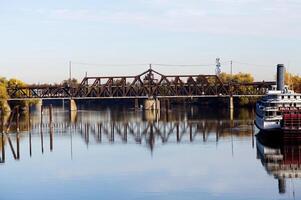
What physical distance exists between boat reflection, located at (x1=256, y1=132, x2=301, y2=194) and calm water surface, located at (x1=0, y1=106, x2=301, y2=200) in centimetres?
7

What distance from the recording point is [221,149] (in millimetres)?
59781

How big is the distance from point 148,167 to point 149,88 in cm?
11272

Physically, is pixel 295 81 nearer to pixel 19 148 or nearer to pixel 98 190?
pixel 19 148

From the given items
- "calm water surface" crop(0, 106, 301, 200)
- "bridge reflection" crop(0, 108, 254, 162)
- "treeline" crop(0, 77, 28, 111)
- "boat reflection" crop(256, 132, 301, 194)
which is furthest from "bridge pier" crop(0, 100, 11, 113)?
"boat reflection" crop(256, 132, 301, 194)

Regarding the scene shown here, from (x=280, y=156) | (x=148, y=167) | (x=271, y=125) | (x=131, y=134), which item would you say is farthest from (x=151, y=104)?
(x=148, y=167)

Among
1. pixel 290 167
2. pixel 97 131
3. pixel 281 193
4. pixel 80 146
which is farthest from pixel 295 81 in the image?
pixel 281 193

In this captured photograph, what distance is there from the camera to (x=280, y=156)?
2056 inches

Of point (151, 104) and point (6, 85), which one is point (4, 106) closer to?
point (6, 85)

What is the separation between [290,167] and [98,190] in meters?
15.7

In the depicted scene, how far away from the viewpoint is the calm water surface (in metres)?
38.8

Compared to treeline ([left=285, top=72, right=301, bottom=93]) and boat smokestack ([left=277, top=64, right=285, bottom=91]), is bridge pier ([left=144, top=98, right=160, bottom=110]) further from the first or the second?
boat smokestack ([left=277, top=64, right=285, bottom=91])

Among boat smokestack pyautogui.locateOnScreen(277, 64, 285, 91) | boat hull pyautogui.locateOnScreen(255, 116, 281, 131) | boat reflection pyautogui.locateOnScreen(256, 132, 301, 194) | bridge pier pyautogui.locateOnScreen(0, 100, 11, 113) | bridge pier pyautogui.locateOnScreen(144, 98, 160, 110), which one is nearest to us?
boat reflection pyautogui.locateOnScreen(256, 132, 301, 194)

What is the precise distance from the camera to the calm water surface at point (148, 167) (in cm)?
3878

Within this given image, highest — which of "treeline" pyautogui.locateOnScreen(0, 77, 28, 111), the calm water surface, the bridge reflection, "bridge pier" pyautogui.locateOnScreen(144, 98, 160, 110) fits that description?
"treeline" pyautogui.locateOnScreen(0, 77, 28, 111)
